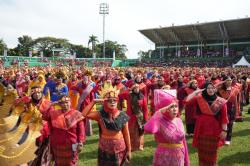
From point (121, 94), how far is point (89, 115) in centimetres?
301

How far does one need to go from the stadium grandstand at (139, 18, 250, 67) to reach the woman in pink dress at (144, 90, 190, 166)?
4265 centimetres

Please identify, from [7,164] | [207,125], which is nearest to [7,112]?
[7,164]

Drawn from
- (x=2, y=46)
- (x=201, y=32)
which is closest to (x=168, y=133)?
(x=201, y=32)

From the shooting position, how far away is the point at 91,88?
30.6ft

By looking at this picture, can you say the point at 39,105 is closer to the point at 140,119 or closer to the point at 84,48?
the point at 140,119

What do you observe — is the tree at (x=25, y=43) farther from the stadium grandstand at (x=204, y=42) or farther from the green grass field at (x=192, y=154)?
the green grass field at (x=192, y=154)

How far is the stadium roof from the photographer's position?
2061 inches

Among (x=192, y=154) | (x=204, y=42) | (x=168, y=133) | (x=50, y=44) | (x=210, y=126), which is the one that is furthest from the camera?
(x=50, y=44)

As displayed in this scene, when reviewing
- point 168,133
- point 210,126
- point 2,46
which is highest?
point 2,46

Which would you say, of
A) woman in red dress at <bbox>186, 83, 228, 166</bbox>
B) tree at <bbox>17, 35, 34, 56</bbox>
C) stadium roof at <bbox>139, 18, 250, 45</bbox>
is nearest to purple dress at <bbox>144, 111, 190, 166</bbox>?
woman in red dress at <bbox>186, 83, 228, 166</bbox>

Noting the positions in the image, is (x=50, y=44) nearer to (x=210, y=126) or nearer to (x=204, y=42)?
(x=204, y=42)

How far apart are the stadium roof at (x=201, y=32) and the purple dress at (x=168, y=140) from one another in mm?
48477

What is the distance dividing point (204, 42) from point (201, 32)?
2233mm

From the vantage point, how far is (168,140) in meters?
4.61
